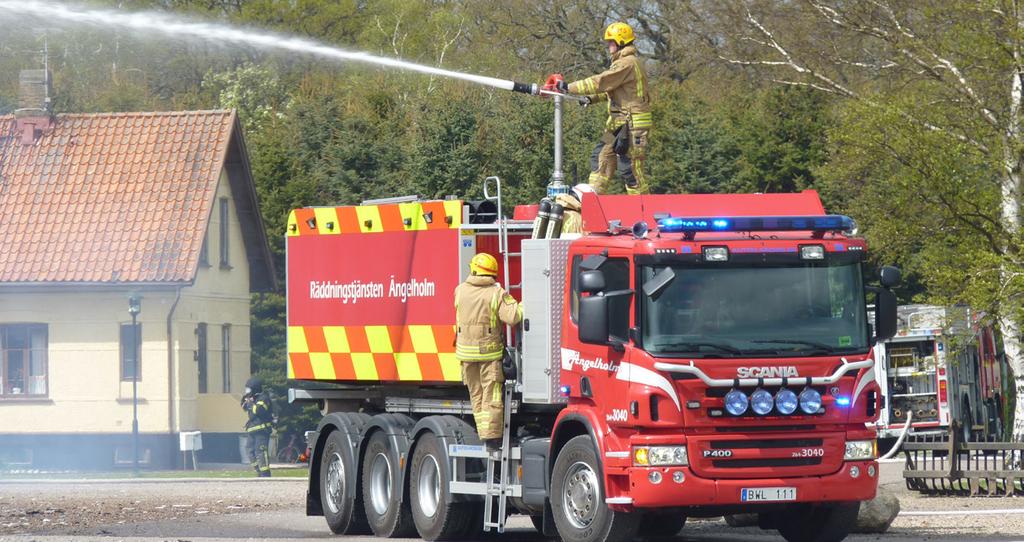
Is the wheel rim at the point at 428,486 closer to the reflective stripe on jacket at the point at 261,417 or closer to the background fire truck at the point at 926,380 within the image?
the background fire truck at the point at 926,380

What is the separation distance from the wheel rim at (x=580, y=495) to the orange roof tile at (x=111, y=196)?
24.1 m

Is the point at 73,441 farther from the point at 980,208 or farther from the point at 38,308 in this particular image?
the point at 980,208

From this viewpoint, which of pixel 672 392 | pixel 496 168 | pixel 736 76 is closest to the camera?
pixel 672 392

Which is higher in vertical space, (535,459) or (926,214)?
(926,214)

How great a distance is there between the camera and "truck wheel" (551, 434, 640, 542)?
481 inches

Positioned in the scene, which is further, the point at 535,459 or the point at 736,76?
the point at 736,76

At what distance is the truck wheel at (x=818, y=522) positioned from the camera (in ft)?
41.9

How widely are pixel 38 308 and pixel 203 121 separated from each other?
5.35 m

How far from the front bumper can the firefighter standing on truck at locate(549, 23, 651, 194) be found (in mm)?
3528

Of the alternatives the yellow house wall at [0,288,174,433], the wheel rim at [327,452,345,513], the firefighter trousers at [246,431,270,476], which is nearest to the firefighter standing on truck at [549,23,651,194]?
the wheel rim at [327,452,345,513]

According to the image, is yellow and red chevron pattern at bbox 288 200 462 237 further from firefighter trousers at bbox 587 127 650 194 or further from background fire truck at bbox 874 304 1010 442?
background fire truck at bbox 874 304 1010 442

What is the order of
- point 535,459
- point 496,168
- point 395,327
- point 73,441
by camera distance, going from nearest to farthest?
point 535,459 < point 395,327 < point 73,441 < point 496,168

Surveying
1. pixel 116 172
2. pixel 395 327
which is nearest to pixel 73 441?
pixel 116 172

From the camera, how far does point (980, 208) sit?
2380cm
